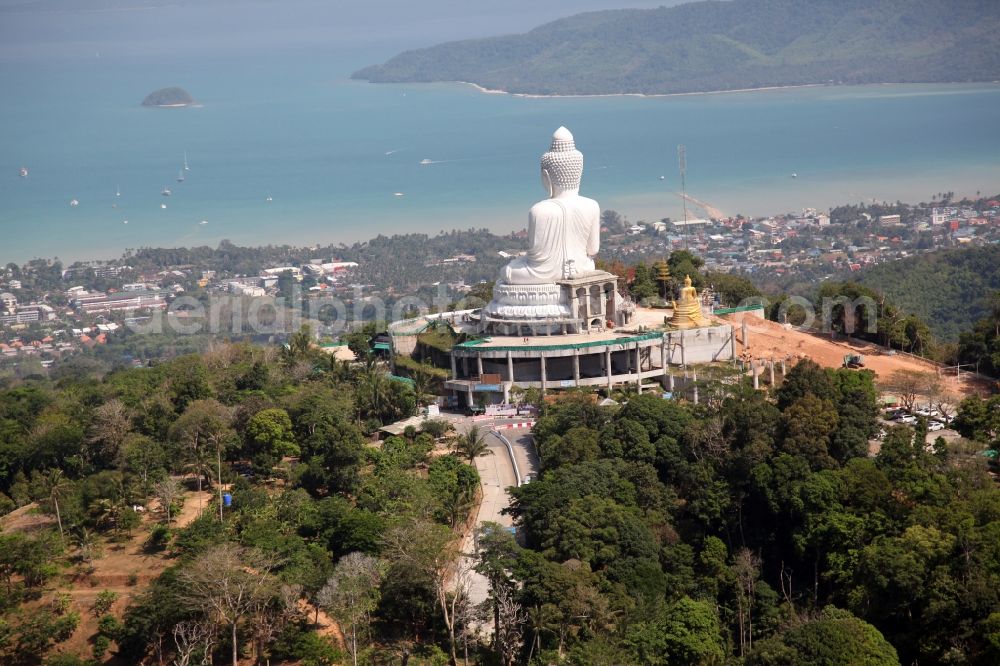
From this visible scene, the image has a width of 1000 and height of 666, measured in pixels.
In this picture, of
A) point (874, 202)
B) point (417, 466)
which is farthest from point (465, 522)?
point (874, 202)

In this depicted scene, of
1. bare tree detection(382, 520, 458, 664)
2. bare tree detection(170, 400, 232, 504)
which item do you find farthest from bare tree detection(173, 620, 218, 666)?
bare tree detection(170, 400, 232, 504)

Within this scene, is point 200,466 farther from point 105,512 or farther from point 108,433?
point 108,433

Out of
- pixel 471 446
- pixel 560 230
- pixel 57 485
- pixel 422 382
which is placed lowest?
pixel 57 485

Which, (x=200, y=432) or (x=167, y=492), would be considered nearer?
(x=167, y=492)

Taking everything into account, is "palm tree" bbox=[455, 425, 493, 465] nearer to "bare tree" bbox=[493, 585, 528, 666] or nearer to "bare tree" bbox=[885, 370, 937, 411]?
"bare tree" bbox=[493, 585, 528, 666]

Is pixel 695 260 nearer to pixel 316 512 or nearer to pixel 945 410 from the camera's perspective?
pixel 945 410

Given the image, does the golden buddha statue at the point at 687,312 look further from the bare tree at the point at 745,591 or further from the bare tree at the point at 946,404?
the bare tree at the point at 745,591

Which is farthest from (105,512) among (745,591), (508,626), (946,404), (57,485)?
(946,404)
